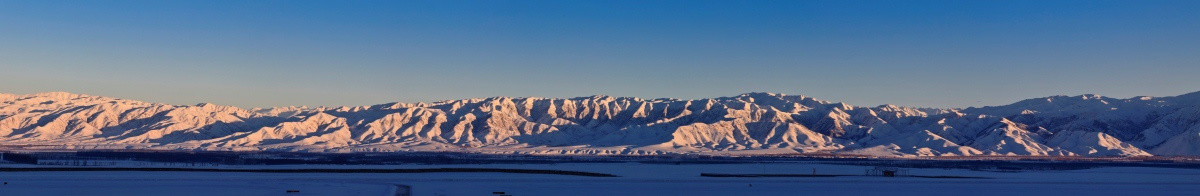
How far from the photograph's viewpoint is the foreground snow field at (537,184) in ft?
237

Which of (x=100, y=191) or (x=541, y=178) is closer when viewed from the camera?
(x=100, y=191)

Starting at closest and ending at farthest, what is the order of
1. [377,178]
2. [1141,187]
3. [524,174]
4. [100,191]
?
[100,191], [1141,187], [377,178], [524,174]

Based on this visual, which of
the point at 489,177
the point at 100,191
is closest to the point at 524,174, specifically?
the point at 489,177

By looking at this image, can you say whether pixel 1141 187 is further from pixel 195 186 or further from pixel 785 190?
pixel 195 186

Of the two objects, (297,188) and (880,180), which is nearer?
(297,188)

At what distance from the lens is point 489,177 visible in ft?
309

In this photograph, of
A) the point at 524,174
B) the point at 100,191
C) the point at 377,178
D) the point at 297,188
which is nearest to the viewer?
the point at 100,191

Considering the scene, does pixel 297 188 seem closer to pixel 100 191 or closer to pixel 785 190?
pixel 100 191

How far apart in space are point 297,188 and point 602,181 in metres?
22.3

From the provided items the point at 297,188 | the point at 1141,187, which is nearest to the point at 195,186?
the point at 297,188

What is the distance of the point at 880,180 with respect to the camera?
93.2m

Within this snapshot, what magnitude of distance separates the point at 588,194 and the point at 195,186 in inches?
932

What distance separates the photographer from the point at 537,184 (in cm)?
8262

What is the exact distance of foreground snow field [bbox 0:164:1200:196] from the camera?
72.4 metres
